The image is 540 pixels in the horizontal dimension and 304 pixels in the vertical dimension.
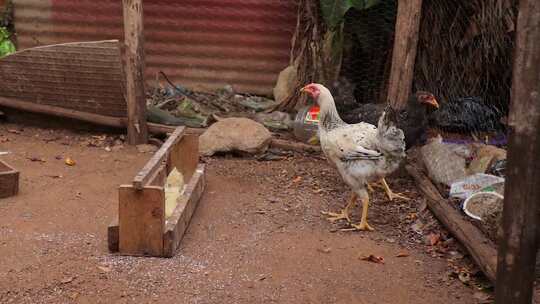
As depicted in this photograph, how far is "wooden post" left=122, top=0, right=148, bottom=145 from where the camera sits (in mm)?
6383

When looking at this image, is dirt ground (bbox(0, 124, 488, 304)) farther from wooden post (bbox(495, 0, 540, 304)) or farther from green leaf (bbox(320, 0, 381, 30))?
green leaf (bbox(320, 0, 381, 30))

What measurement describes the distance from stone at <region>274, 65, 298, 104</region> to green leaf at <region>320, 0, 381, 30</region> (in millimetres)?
851

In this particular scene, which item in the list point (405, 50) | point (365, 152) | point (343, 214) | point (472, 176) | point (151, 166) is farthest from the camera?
point (405, 50)

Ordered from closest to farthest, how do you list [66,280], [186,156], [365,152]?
[66,280]
[365,152]
[186,156]

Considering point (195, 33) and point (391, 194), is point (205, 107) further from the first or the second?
point (391, 194)

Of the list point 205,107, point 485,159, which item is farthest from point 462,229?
point 205,107

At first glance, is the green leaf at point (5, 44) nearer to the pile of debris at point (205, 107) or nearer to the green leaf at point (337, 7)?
the pile of debris at point (205, 107)

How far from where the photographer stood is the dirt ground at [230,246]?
145 inches

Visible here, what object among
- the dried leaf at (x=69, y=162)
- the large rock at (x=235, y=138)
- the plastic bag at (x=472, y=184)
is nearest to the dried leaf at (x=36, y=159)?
the dried leaf at (x=69, y=162)

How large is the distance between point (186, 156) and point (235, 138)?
1.02 metres

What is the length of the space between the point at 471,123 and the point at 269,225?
9.42ft

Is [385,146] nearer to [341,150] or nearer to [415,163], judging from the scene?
[341,150]

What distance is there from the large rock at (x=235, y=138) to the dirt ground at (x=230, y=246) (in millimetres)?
211

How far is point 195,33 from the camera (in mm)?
8188
